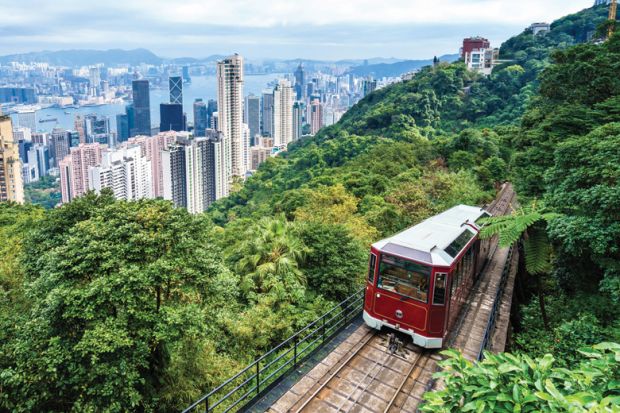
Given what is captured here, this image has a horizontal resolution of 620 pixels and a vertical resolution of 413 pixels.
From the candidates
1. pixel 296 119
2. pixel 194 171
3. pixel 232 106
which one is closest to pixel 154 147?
pixel 232 106

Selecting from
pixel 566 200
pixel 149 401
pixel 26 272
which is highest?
pixel 566 200

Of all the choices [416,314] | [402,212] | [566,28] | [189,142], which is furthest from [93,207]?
[189,142]

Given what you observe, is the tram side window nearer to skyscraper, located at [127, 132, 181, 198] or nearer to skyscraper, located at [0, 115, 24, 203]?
skyscraper, located at [0, 115, 24, 203]

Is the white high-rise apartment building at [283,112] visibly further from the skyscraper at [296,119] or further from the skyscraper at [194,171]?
the skyscraper at [194,171]

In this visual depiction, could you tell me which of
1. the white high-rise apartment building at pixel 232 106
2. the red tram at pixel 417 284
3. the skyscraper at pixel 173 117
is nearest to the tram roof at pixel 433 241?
the red tram at pixel 417 284

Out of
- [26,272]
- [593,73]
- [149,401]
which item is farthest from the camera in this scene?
[593,73]

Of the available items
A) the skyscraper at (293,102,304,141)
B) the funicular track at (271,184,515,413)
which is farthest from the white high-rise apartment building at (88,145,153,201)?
the funicular track at (271,184,515,413)

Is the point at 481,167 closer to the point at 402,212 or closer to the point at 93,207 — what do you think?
the point at 402,212
